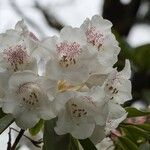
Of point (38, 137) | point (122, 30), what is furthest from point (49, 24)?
point (38, 137)

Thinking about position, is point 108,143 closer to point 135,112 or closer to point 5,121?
point 135,112

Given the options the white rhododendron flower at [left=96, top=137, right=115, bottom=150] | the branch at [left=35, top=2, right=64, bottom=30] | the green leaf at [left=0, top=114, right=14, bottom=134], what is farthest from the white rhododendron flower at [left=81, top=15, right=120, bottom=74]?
the branch at [left=35, top=2, right=64, bottom=30]

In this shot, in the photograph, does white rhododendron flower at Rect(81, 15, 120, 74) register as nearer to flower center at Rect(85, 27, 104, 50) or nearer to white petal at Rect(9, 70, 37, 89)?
flower center at Rect(85, 27, 104, 50)

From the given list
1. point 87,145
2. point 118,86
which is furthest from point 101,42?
point 87,145

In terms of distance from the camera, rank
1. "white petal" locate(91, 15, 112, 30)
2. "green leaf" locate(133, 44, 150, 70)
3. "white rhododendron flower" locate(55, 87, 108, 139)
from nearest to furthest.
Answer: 1. "white rhododendron flower" locate(55, 87, 108, 139)
2. "white petal" locate(91, 15, 112, 30)
3. "green leaf" locate(133, 44, 150, 70)

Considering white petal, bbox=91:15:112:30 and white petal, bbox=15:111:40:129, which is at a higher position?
white petal, bbox=91:15:112:30

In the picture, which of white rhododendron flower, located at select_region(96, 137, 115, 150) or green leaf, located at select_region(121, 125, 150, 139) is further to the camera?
white rhododendron flower, located at select_region(96, 137, 115, 150)

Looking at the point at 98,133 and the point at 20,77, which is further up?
the point at 20,77
